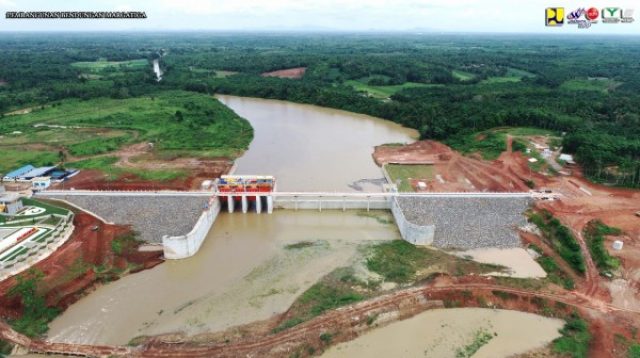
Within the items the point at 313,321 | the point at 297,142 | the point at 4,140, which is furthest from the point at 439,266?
the point at 4,140

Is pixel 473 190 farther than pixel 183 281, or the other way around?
pixel 473 190

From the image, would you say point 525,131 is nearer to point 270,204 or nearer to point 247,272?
point 270,204

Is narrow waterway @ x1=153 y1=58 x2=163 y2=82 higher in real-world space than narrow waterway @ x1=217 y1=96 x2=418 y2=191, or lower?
higher

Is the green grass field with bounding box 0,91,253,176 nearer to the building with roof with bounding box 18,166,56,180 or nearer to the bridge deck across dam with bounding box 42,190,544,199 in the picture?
the building with roof with bounding box 18,166,56,180

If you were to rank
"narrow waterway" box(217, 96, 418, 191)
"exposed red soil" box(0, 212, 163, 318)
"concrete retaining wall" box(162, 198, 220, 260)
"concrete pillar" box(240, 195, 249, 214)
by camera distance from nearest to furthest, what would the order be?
"exposed red soil" box(0, 212, 163, 318), "concrete retaining wall" box(162, 198, 220, 260), "concrete pillar" box(240, 195, 249, 214), "narrow waterway" box(217, 96, 418, 191)

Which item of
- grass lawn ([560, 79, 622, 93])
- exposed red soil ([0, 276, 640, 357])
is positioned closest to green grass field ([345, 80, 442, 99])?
grass lawn ([560, 79, 622, 93])

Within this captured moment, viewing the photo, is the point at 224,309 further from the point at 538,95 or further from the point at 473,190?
the point at 538,95
